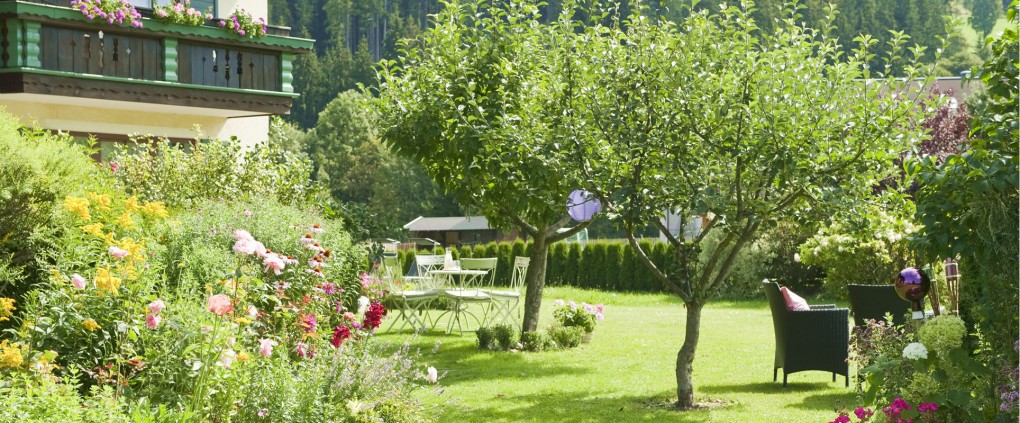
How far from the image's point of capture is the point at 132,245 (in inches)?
225

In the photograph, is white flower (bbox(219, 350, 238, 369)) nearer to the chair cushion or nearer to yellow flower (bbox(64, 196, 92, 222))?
yellow flower (bbox(64, 196, 92, 222))

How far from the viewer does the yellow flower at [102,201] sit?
22.3 ft

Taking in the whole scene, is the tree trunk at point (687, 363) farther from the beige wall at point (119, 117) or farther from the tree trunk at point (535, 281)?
the beige wall at point (119, 117)

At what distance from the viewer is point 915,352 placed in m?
5.59

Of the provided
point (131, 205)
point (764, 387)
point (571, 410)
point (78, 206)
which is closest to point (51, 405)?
point (78, 206)

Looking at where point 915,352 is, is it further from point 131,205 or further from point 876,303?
point 131,205

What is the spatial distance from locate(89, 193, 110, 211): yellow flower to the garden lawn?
7.74 feet

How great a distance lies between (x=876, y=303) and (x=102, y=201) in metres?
6.02

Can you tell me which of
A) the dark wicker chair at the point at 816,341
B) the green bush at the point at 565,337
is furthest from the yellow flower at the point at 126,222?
the green bush at the point at 565,337

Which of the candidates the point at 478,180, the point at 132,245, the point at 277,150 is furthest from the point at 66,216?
the point at 277,150

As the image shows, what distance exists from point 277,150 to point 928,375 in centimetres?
1034

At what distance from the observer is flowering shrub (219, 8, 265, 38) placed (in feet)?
61.5

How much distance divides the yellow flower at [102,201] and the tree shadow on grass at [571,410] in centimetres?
291

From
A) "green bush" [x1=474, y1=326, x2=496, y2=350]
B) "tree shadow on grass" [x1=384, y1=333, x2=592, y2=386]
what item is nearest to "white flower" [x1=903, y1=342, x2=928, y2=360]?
"tree shadow on grass" [x1=384, y1=333, x2=592, y2=386]
